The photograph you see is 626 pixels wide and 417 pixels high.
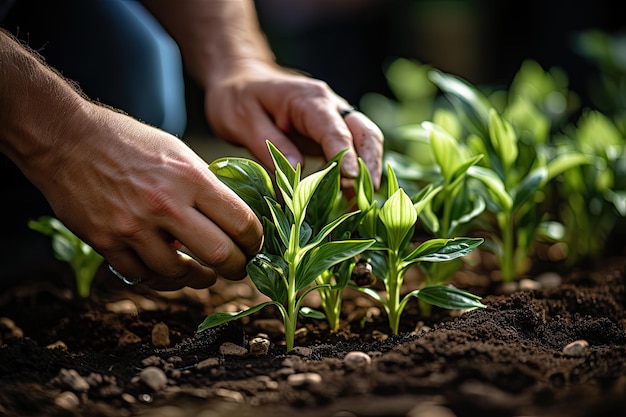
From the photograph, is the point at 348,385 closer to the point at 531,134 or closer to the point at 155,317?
the point at 155,317

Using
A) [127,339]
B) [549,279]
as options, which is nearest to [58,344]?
[127,339]

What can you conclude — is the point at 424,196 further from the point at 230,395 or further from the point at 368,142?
the point at 230,395

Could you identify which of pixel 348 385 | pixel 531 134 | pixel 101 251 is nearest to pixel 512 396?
pixel 348 385

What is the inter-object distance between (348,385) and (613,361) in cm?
37

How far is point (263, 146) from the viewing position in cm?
150

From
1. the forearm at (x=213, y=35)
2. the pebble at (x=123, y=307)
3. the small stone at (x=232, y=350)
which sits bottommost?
the pebble at (x=123, y=307)

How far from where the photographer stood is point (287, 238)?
3.73ft

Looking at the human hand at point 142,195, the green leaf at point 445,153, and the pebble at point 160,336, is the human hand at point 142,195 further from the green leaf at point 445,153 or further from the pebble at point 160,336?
the green leaf at point 445,153

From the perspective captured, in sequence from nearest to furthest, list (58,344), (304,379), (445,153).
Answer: (304,379) → (58,344) → (445,153)

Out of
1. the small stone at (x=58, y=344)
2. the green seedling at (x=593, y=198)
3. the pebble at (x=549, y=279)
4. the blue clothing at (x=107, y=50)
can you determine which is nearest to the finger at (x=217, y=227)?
the small stone at (x=58, y=344)

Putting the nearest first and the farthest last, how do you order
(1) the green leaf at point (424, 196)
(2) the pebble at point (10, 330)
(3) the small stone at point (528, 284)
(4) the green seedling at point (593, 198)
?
1. (1) the green leaf at point (424, 196)
2. (2) the pebble at point (10, 330)
3. (3) the small stone at point (528, 284)
4. (4) the green seedling at point (593, 198)

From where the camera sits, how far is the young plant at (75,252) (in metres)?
1.53

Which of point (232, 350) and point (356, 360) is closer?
point (356, 360)

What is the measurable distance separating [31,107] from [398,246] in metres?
0.62
